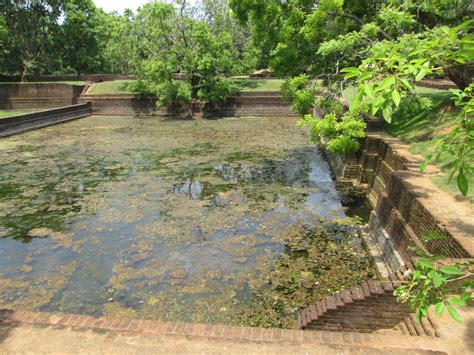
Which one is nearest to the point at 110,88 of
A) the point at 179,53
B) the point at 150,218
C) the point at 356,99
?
the point at 179,53

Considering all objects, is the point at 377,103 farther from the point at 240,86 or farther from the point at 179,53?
the point at 240,86

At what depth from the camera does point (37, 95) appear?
27500 millimetres

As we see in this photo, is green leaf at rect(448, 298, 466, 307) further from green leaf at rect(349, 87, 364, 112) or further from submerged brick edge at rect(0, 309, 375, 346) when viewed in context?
submerged brick edge at rect(0, 309, 375, 346)

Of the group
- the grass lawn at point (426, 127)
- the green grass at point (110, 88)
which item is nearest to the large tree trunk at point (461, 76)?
the grass lawn at point (426, 127)

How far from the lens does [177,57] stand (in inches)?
923

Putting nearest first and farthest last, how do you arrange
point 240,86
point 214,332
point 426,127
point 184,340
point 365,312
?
1. point 184,340
2. point 214,332
3. point 365,312
4. point 426,127
5. point 240,86

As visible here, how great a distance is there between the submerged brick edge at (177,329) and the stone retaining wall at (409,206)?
212 centimetres

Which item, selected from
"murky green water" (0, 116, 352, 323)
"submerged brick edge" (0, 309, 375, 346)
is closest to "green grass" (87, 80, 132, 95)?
"murky green water" (0, 116, 352, 323)

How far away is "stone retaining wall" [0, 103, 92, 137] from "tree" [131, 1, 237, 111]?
5.20 m

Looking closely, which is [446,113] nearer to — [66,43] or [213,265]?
[213,265]

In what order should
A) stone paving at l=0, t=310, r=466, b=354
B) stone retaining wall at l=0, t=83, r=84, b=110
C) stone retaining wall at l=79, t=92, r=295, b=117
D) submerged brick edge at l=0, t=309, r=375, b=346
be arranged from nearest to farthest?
stone paving at l=0, t=310, r=466, b=354 → submerged brick edge at l=0, t=309, r=375, b=346 → stone retaining wall at l=79, t=92, r=295, b=117 → stone retaining wall at l=0, t=83, r=84, b=110

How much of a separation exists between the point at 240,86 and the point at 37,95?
16449 mm

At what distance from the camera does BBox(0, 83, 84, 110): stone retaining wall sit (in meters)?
27.0

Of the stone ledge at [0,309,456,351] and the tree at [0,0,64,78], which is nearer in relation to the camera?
the stone ledge at [0,309,456,351]
